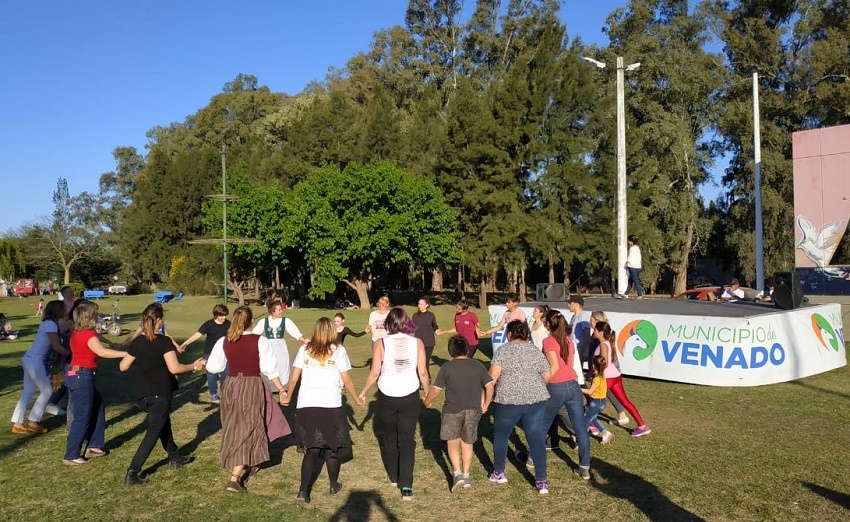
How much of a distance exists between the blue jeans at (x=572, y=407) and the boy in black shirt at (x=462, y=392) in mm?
831

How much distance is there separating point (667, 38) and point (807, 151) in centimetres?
2148

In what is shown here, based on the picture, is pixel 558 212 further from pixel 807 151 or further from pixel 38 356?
pixel 38 356

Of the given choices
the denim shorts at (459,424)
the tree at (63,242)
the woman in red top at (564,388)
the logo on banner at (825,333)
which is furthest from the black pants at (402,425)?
the tree at (63,242)

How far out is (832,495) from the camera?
6215mm

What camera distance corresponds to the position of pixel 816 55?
37094 mm

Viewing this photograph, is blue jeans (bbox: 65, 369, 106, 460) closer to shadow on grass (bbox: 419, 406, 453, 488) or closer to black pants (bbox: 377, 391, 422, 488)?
black pants (bbox: 377, 391, 422, 488)

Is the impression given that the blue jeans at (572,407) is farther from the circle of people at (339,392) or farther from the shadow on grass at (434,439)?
the shadow on grass at (434,439)

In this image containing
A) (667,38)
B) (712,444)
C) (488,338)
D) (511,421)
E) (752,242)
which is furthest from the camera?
(667,38)

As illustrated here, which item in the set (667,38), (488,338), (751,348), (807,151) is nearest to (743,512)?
(751,348)

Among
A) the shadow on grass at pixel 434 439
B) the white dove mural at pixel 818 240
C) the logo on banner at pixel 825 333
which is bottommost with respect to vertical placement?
the shadow on grass at pixel 434 439

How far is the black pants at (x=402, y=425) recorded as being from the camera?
6188 millimetres

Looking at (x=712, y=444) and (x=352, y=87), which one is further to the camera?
(x=352, y=87)

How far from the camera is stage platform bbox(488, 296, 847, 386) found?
1188 centimetres

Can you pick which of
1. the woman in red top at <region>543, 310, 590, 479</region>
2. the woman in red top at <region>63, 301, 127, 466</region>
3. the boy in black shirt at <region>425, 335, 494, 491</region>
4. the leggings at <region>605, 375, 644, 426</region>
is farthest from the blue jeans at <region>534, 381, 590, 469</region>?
the woman in red top at <region>63, 301, 127, 466</region>
